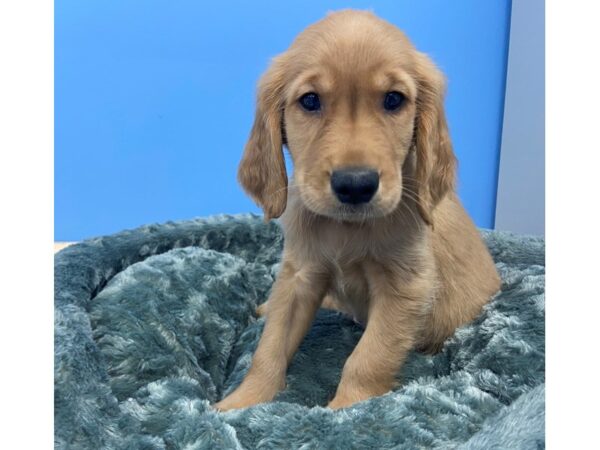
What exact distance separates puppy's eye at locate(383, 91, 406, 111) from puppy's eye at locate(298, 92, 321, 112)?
19 centimetres

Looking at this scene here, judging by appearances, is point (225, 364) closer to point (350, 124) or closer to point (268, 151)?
point (268, 151)

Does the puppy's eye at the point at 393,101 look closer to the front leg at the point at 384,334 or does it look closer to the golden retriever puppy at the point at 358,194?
the golden retriever puppy at the point at 358,194

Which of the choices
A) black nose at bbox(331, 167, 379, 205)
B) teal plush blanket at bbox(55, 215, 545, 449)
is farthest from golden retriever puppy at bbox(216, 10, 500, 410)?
teal plush blanket at bbox(55, 215, 545, 449)

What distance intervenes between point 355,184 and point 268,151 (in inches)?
18.7

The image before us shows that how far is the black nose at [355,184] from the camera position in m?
1.51

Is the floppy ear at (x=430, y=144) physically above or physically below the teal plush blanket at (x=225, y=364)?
above

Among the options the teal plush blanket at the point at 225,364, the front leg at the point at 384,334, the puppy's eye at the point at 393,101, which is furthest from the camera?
the front leg at the point at 384,334

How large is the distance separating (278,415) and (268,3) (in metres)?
2.72

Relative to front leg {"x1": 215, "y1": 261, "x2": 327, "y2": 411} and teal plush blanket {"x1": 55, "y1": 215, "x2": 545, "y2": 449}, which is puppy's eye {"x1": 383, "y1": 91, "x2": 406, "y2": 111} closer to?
front leg {"x1": 215, "y1": 261, "x2": 327, "y2": 411}

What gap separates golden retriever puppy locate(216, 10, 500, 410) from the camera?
5.33 feet

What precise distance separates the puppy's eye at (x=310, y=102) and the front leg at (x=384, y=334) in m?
0.53

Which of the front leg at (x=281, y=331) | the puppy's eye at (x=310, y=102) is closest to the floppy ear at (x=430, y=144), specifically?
the puppy's eye at (x=310, y=102)
